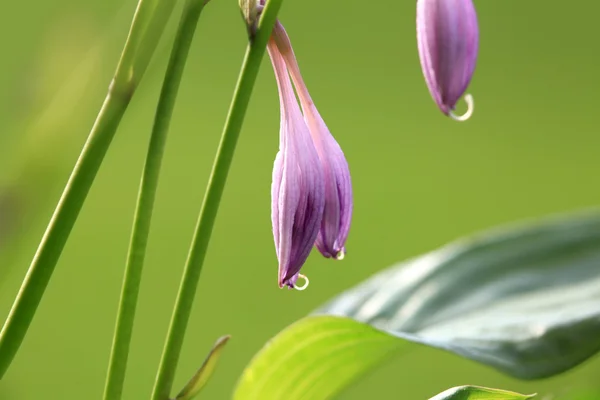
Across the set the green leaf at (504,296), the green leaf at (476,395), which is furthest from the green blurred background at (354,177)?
the green leaf at (476,395)

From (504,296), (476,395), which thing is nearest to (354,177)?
(504,296)

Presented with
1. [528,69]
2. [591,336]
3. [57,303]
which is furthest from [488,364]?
[528,69]

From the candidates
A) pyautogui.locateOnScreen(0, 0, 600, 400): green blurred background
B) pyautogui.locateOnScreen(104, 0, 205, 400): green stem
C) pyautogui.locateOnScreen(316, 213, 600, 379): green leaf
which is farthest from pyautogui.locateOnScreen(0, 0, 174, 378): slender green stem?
pyautogui.locateOnScreen(0, 0, 600, 400): green blurred background

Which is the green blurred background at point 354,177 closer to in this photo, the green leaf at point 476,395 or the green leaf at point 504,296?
the green leaf at point 504,296

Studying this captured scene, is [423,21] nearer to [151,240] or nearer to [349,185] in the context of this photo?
[349,185]

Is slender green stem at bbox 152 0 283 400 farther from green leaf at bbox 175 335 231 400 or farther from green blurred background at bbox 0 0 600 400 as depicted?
green blurred background at bbox 0 0 600 400
